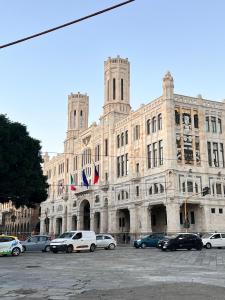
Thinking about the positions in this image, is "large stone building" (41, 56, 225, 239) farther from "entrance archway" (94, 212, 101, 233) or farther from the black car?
the black car

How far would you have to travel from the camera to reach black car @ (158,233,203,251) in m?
30.8

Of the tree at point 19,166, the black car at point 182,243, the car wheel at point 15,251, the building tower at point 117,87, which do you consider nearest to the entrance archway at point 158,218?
the black car at point 182,243

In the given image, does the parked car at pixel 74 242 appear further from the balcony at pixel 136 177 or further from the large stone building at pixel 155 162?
the balcony at pixel 136 177

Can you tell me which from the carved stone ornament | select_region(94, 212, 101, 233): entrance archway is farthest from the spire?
select_region(94, 212, 101, 233): entrance archway

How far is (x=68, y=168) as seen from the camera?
73188 millimetres

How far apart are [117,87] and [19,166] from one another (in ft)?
97.6

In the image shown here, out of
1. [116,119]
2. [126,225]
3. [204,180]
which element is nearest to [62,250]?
[204,180]

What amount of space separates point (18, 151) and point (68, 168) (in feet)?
126

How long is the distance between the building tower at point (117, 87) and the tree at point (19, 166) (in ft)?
80.2

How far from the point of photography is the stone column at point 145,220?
1868 inches

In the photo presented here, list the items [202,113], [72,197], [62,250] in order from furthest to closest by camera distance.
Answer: [72,197], [202,113], [62,250]

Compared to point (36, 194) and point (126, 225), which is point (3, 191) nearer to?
point (36, 194)

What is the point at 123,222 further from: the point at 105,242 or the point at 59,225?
the point at 59,225

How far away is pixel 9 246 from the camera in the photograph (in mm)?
25078
